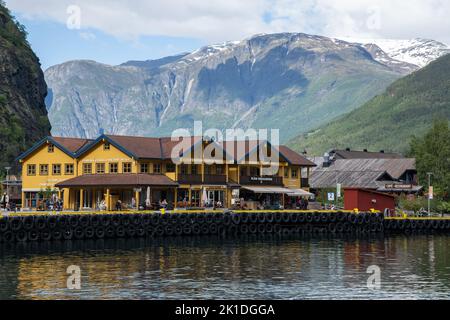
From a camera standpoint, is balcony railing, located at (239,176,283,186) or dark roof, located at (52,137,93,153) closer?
dark roof, located at (52,137,93,153)

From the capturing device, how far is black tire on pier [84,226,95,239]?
79000mm

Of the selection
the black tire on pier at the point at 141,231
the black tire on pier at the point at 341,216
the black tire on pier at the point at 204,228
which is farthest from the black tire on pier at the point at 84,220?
the black tire on pier at the point at 341,216

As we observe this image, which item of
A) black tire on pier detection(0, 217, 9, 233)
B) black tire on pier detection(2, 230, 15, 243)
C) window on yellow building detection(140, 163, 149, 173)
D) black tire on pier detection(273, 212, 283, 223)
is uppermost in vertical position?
window on yellow building detection(140, 163, 149, 173)

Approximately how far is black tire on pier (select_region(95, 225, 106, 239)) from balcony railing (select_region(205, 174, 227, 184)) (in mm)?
27481

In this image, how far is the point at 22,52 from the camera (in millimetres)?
165875

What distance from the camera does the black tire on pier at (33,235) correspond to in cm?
7600

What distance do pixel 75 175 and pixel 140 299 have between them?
213 ft

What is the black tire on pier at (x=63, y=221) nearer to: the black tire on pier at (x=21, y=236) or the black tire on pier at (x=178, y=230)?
the black tire on pier at (x=21, y=236)

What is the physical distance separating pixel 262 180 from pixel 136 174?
21054 mm

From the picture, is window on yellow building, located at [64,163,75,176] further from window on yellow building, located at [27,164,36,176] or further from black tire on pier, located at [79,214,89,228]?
black tire on pier, located at [79,214,89,228]

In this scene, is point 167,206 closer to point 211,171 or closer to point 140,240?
point 211,171

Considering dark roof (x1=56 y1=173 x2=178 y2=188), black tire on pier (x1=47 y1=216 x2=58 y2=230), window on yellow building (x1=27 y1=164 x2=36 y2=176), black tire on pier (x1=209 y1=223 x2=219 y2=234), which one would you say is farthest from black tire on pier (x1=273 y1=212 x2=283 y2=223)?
window on yellow building (x1=27 y1=164 x2=36 y2=176)

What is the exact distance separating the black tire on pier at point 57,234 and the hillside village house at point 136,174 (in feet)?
61.6
